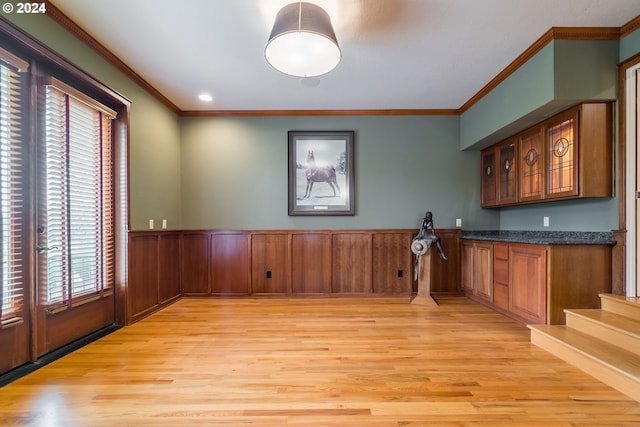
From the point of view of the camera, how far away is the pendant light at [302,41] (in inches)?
78.8

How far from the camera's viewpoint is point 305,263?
4.48 m

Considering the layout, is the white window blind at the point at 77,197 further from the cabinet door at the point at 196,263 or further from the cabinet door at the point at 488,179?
the cabinet door at the point at 488,179

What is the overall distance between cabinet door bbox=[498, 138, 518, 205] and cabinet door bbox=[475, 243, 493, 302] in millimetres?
722

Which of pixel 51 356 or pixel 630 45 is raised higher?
pixel 630 45

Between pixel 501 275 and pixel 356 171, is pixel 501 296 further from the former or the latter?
pixel 356 171

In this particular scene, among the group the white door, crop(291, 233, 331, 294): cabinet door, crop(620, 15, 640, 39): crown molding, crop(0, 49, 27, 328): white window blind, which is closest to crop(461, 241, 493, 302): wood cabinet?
the white door

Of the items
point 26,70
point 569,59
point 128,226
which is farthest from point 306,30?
point 128,226

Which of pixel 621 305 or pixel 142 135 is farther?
pixel 142 135

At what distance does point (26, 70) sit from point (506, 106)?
469cm

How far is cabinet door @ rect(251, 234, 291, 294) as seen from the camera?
14.7 feet

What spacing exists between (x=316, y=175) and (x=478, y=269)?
9.01 ft

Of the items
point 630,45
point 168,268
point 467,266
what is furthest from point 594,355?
point 168,268

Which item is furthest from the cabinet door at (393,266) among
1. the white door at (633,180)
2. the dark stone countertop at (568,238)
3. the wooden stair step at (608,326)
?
the white door at (633,180)

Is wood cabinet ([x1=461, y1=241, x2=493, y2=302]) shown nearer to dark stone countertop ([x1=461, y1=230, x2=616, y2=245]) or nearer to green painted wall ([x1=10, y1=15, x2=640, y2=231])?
dark stone countertop ([x1=461, y1=230, x2=616, y2=245])
